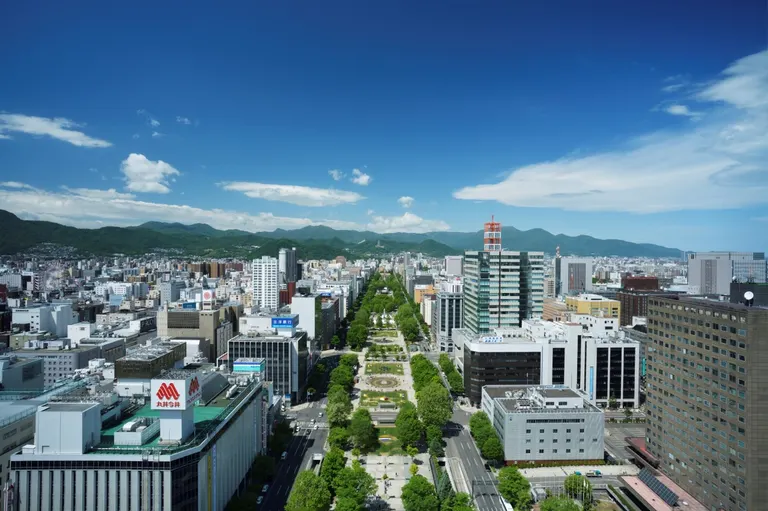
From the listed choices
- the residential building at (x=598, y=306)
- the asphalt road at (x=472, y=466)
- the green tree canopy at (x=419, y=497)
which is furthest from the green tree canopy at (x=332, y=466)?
the residential building at (x=598, y=306)

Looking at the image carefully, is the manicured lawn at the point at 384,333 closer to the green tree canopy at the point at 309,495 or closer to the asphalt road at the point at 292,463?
the asphalt road at the point at 292,463

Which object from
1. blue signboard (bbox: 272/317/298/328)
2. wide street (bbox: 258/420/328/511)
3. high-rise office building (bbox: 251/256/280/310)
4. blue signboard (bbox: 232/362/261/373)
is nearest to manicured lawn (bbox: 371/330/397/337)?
high-rise office building (bbox: 251/256/280/310)

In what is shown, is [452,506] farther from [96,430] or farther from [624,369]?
[624,369]

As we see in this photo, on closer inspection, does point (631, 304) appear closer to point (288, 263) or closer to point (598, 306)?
point (598, 306)

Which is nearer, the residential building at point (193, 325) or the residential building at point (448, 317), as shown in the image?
the residential building at point (193, 325)

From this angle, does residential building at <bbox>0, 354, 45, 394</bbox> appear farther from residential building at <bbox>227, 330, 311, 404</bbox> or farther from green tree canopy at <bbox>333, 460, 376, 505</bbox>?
green tree canopy at <bbox>333, 460, 376, 505</bbox>

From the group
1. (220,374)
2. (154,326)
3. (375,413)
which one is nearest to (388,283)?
(154,326)
